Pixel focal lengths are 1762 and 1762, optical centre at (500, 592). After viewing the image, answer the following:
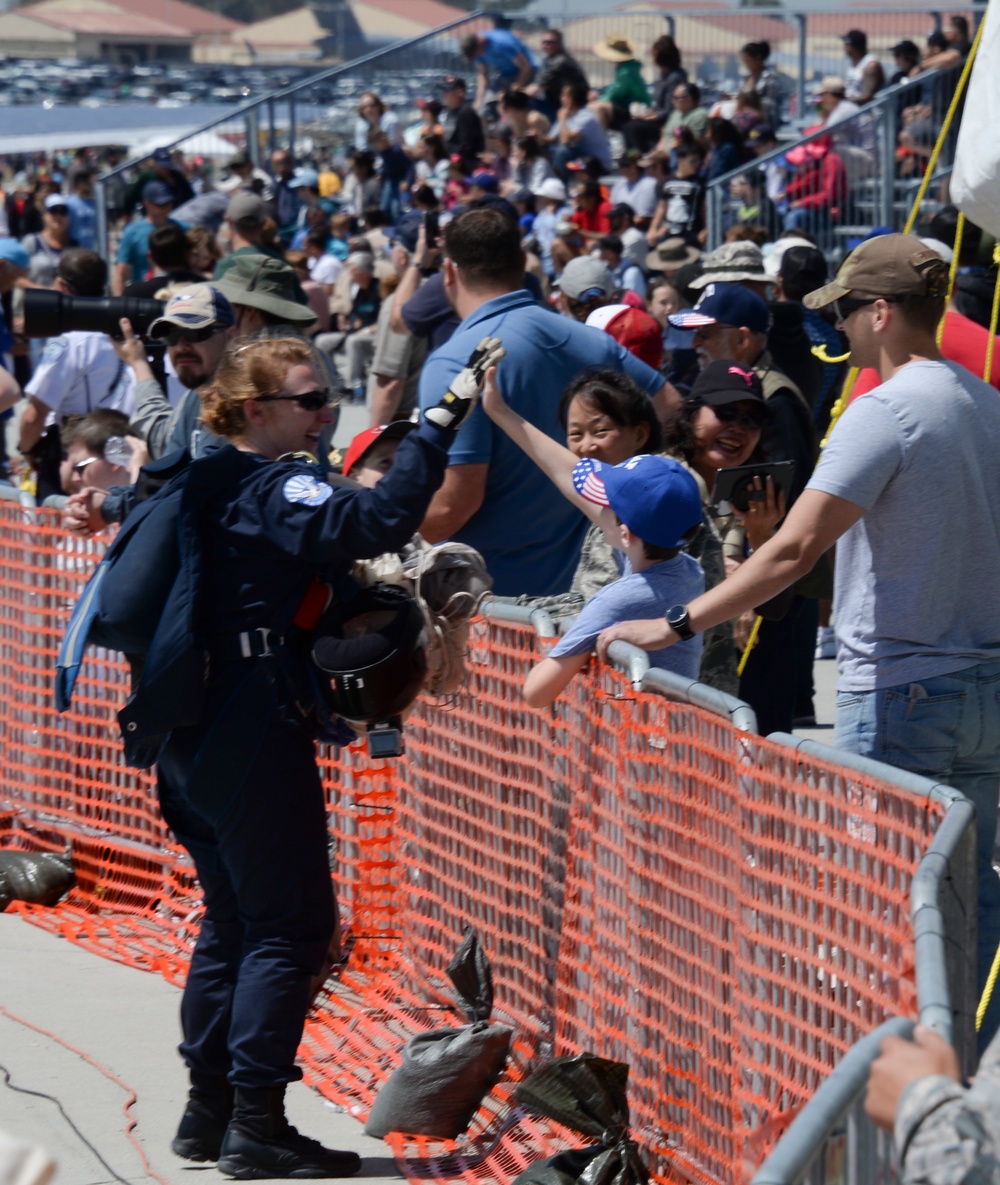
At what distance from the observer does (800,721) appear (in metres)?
7.68

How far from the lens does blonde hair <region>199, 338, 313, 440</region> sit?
393cm

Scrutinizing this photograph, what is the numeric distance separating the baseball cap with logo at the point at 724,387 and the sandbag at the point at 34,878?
2.75 metres

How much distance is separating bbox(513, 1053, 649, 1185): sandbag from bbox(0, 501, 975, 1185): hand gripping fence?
118mm

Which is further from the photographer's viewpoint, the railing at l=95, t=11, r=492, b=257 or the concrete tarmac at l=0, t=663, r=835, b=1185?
the railing at l=95, t=11, r=492, b=257

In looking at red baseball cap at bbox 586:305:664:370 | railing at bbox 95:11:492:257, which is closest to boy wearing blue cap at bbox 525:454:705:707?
red baseball cap at bbox 586:305:664:370

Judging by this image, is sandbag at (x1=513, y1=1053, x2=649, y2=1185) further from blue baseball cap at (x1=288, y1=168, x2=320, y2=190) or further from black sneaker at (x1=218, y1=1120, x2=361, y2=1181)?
blue baseball cap at (x1=288, y1=168, x2=320, y2=190)

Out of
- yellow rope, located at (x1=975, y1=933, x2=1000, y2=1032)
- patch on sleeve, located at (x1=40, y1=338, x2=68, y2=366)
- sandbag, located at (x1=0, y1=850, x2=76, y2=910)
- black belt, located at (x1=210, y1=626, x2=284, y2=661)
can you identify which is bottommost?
sandbag, located at (x1=0, y1=850, x2=76, y2=910)

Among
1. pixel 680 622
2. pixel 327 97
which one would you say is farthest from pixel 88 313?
pixel 327 97

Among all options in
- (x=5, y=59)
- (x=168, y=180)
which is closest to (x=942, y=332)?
(x=168, y=180)

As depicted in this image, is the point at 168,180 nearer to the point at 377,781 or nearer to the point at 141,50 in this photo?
the point at 377,781

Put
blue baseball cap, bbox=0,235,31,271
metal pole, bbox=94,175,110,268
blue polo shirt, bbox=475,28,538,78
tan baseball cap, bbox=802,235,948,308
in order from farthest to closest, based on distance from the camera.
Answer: blue polo shirt, bbox=475,28,538,78, metal pole, bbox=94,175,110,268, blue baseball cap, bbox=0,235,31,271, tan baseball cap, bbox=802,235,948,308

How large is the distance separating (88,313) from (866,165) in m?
9.71

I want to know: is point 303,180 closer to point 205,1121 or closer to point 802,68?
point 802,68

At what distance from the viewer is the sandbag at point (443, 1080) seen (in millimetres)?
4133
